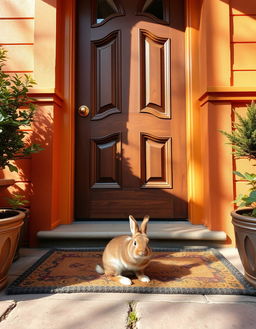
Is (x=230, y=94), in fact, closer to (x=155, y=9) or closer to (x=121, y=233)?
(x=155, y=9)

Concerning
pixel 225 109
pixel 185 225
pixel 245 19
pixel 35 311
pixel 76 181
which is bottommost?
pixel 35 311

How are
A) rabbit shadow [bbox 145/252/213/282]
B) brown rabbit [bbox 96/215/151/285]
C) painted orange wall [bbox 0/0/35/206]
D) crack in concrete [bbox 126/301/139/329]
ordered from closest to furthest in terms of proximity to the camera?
crack in concrete [bbox 126/301/139/329], brown rabbit [bbox 96/215/151/285], rabbit shadow [bbox 145/252/213/282], painted orange wall [bbox 0/0/35/206]

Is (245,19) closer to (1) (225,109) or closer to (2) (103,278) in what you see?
(1) (225,109)

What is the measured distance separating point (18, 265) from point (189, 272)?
3.17ft

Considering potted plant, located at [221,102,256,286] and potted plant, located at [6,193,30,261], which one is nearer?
potted plant, located at [221,102,256,286]

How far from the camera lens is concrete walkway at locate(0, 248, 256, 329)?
86cm

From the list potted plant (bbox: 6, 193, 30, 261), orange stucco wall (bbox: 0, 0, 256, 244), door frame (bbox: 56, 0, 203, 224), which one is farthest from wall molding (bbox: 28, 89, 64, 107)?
potted plant (bbox: 6, 193, 30, 261)

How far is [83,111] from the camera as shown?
6.70 feet

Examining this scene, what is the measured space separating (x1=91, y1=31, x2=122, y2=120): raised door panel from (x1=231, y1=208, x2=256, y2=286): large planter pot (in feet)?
4.29

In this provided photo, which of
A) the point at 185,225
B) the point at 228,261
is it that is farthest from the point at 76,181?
the point at 228,261

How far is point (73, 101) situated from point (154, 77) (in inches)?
27.8

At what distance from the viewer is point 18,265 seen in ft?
4.65

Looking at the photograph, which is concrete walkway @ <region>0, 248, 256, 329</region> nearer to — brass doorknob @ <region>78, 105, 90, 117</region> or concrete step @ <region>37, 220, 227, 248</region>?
concrete step @ <region>37, 220, 227, 248</region>

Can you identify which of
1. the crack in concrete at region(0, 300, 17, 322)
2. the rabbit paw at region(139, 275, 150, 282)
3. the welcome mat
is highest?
the rabbit paw at region(139, 275, 150, 282)
